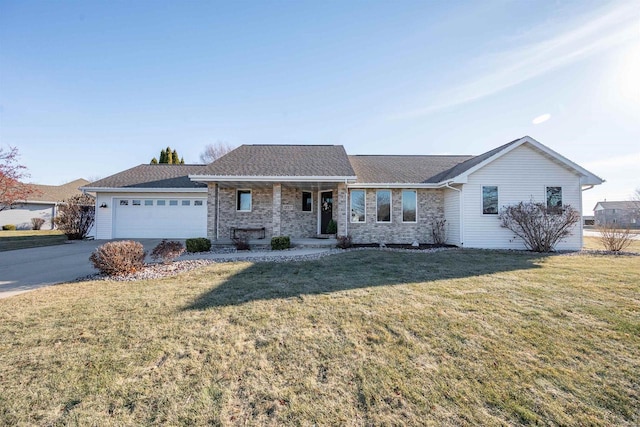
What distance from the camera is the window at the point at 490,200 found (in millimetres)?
11805

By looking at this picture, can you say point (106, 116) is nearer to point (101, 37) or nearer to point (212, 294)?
point (101, 37)

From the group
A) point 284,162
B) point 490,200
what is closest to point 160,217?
point 284,162

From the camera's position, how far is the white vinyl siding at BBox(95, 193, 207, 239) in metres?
16.0

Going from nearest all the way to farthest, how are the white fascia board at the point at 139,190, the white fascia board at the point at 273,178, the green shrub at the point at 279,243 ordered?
the green shrub at the point at 279,243, the white fascia board at the point at 273,178, the white fascia board at the point at 139,190

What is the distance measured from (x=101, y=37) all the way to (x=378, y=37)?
1080 centimetres

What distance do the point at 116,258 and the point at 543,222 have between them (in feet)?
48.9

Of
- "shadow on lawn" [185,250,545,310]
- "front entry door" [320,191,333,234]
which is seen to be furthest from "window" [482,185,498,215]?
"front entry door" [320,191,333,234]

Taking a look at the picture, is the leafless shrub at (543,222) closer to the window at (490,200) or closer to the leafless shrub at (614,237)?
the window at (490,200)

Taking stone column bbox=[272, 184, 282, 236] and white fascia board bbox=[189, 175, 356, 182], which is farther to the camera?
stone column bbox=[272, 184, 282, 236]

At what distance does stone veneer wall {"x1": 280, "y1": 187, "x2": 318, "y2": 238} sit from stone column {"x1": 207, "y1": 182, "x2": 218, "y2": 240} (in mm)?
3185

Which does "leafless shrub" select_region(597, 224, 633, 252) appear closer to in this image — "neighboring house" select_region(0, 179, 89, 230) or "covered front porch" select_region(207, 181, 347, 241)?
"covered front porch" select_region(207, 181, 347, 241)

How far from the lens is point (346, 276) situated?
6715 mm

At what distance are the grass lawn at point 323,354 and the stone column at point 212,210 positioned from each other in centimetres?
654

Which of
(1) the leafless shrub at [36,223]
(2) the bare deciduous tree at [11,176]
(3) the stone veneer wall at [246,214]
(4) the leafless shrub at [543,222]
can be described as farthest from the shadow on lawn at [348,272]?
(1) the leafless shrub at [36,223]
